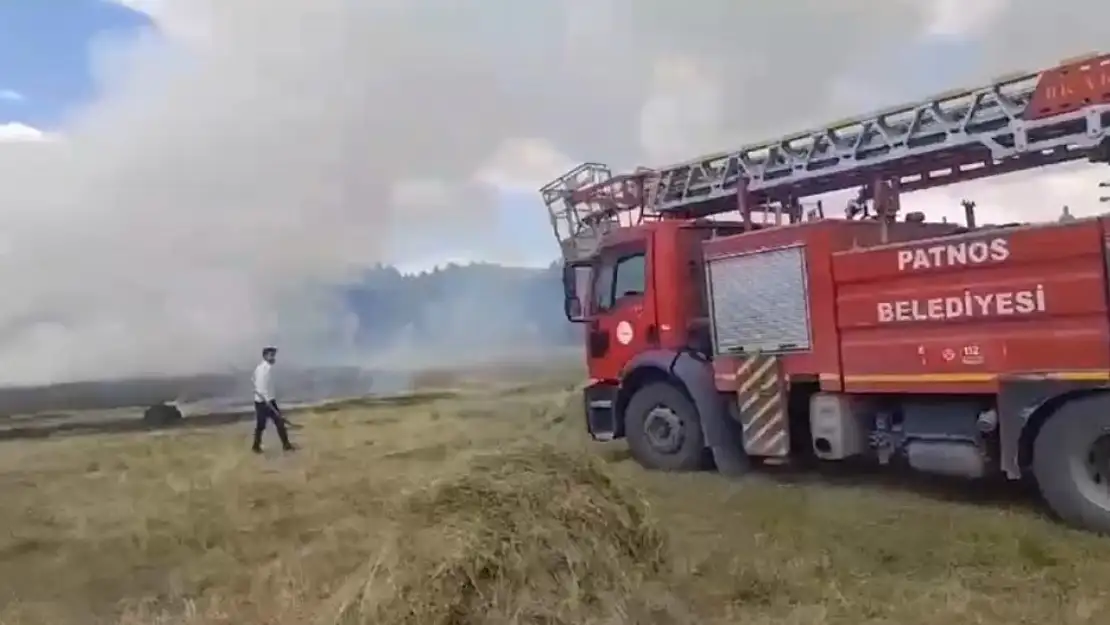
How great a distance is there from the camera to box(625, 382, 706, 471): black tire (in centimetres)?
1018

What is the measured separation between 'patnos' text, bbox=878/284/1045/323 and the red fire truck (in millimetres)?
12

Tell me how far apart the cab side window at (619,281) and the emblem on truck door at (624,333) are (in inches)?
10.9

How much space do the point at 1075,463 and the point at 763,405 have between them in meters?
2.91

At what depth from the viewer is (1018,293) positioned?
292 inches

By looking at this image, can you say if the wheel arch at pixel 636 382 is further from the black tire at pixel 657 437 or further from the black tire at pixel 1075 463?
the black tire at pixel 1075 463

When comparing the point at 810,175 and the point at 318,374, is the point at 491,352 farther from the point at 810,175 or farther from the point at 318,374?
the point at 810,175

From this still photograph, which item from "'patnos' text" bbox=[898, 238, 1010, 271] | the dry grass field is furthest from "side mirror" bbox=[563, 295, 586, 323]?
"'patnos' text" bbox=[898, 238, 1010, 271]

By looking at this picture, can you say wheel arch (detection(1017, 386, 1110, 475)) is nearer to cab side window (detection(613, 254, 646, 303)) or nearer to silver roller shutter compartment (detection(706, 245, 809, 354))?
silver roller shutter compartment (detection(706, 245, 809, 354))

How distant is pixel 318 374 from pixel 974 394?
98.6ft

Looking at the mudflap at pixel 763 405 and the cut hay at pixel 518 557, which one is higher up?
the mudflap at pixel 763 405

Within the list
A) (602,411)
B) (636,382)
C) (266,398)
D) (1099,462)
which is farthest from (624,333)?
(266,398)

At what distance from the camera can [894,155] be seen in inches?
404

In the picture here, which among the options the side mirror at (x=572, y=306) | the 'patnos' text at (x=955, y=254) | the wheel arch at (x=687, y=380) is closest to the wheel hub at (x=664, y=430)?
the wheel arch at (x=687, y=380)

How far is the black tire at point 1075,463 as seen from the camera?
270 inches
